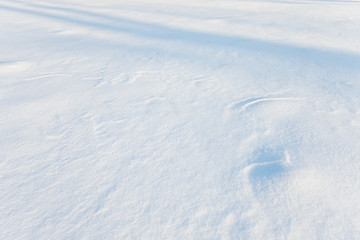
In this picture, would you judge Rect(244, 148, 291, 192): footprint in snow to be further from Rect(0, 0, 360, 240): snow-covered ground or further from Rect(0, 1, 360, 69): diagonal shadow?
Rect(0, 1, 360, 69): diagonal shadow

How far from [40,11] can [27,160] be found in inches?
123

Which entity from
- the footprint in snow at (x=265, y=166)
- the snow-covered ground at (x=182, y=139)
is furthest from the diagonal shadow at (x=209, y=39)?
the footprint in snow at (x=265, y=166)

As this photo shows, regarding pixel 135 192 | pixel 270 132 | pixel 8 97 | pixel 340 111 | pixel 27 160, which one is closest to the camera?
pixel 135 192

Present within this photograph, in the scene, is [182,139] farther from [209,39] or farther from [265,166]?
[209,39]

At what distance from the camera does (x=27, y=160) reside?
851 millimetres

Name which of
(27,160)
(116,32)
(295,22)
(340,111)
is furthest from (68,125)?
(295,22)

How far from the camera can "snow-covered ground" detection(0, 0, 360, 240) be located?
0.65m

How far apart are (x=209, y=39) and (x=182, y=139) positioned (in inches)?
52.5

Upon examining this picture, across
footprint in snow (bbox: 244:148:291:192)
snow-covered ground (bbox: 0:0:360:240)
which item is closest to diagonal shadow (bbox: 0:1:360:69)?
snow-covered ground (bbox: 0:0:360:240)

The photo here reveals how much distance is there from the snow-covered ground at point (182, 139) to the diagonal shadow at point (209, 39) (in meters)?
0.02

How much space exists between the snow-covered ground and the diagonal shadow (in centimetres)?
2

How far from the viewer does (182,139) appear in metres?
0.94

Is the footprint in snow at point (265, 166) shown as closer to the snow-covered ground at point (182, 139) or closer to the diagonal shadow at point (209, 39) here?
the snow-covered ground at point (182, 139)

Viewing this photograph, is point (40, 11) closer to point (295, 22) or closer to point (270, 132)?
point (295, 22)
